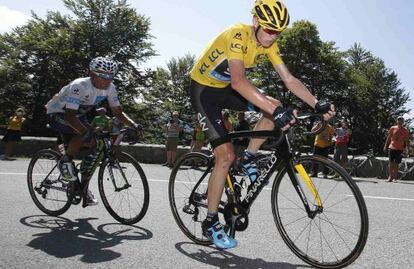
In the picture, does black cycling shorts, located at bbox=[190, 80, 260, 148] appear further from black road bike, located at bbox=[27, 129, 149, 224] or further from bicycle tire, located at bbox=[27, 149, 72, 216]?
bicycle tire, located at bbox=[27, 149, 72, 216]

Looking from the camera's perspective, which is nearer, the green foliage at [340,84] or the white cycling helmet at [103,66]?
the white cycling helmet at [103,66]

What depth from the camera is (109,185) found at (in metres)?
4.89

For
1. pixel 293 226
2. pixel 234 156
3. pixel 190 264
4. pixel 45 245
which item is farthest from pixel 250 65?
pixel 45 245

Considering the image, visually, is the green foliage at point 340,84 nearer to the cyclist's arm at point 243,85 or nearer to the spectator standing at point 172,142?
the spectator standing at point 172,142

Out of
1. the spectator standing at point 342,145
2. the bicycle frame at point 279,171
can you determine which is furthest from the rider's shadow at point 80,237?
the spectator standing at point 342,145

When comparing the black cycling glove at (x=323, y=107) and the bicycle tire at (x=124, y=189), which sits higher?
the black cycling glove at (x=323, y=107)

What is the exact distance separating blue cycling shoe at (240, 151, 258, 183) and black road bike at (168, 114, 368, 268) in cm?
6

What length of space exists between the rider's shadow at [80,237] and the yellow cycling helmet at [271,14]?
233cm

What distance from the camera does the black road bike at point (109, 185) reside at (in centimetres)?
464

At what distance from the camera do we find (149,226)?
452cm

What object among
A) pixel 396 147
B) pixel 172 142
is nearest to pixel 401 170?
pixel 396 147

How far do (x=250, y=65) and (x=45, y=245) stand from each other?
2.53 metres

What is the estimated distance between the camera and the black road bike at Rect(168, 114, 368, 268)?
3.07 metres

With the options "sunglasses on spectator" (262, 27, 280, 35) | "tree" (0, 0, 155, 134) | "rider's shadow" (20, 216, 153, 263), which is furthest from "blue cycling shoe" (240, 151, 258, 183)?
"tree" (0, 0, 155, 134)
